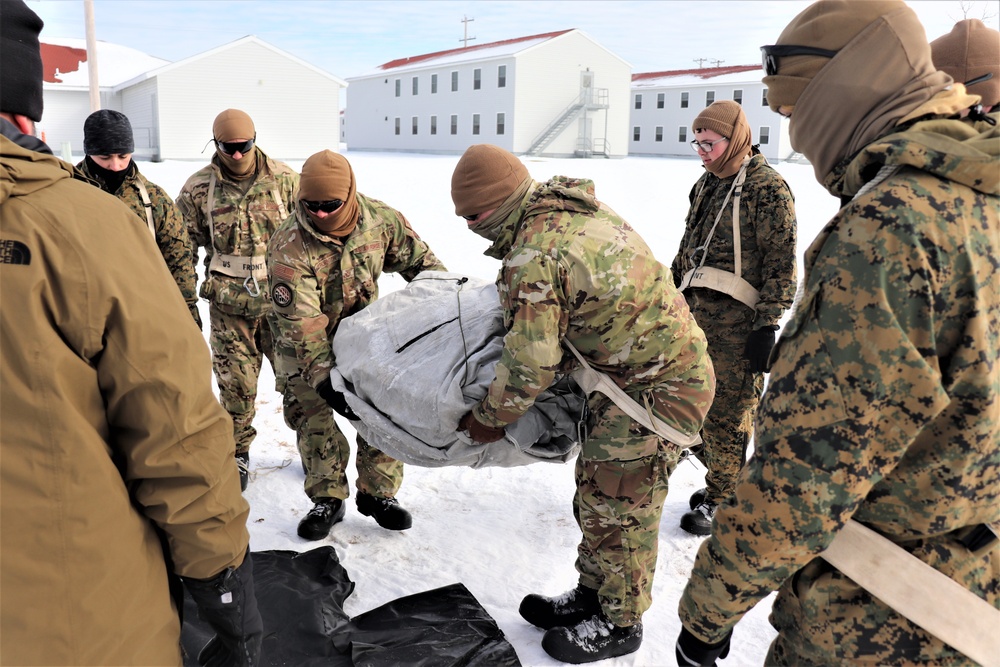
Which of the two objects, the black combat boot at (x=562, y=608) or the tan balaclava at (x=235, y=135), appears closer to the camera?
the black combat boot at (x=562, y=608)

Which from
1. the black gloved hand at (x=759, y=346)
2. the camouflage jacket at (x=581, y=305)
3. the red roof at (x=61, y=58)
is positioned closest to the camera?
the camouflage jacket at (x=581, y=305)

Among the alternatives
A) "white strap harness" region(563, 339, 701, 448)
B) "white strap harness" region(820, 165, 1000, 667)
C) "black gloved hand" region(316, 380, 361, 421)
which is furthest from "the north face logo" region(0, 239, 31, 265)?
"black gloved hand" region(316, 380, 361, 421)

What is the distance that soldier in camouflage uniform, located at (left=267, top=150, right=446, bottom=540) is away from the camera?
336 centimetres

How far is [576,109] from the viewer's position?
2972 centimetres

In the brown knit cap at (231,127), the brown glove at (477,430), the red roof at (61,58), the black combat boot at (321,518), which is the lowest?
the black combat boot at (321,518)

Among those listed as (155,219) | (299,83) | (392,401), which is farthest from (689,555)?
(299,83)

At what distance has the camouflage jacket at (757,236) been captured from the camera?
12.2 feet

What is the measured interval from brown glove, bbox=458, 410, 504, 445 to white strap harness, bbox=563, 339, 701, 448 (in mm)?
393

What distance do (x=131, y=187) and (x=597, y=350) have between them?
3.44 meters

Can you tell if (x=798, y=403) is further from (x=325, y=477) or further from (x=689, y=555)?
(x=325, y=477)

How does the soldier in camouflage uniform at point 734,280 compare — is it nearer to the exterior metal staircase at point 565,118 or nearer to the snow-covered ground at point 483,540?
the snow-covered ground at point 483,540

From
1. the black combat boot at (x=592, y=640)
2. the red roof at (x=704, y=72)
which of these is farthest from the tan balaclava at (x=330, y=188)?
the red roof at (x=704, y=72)

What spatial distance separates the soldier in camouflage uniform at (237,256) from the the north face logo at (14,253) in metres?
3.29

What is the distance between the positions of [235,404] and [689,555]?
2.90 m
